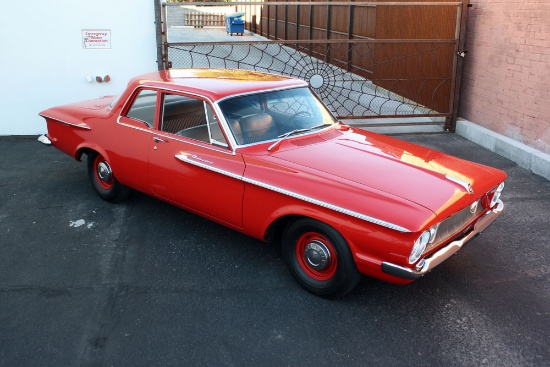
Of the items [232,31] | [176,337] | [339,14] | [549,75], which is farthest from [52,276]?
[232,31]

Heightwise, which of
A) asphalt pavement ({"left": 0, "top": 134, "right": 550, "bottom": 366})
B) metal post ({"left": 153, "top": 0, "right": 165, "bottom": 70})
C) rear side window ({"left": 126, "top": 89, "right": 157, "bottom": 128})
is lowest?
asphalt pavement ({"left": 0, "top": 134, "right": 550, "bottom": 366})

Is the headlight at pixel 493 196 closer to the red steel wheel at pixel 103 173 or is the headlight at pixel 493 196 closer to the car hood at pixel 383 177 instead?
the car hood at pixel 383 177

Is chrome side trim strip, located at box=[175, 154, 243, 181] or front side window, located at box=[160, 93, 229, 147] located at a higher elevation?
front side window, located at box=[160, 93, 229, 147]

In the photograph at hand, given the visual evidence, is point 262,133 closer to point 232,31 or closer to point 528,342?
point 528,342

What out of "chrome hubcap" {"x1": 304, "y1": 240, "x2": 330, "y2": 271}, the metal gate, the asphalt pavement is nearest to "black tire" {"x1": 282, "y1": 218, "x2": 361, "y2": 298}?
"chrome hubcap" {"x1": 304, "y1": 240, "x2": 330, "y2": 271}

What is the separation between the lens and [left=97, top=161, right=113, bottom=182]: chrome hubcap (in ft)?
19.1

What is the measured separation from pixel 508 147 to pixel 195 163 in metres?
4.92

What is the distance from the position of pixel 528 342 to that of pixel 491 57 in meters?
5.66

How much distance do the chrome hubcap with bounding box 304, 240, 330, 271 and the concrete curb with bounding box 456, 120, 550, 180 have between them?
13.6 feet

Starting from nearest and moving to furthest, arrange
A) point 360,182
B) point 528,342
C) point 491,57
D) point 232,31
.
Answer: point 528,342, point 360,182, point 491,57, point 232,31

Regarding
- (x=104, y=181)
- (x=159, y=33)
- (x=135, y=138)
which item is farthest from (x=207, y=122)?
(x=159, y=33)

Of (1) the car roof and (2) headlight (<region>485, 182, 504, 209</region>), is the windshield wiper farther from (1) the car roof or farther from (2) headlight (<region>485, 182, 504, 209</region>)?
(2) headlight (<region>485, 182, 504, 209</region>)

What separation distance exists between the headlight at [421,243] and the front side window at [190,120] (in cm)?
A: 177

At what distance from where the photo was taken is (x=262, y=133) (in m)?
4.70
